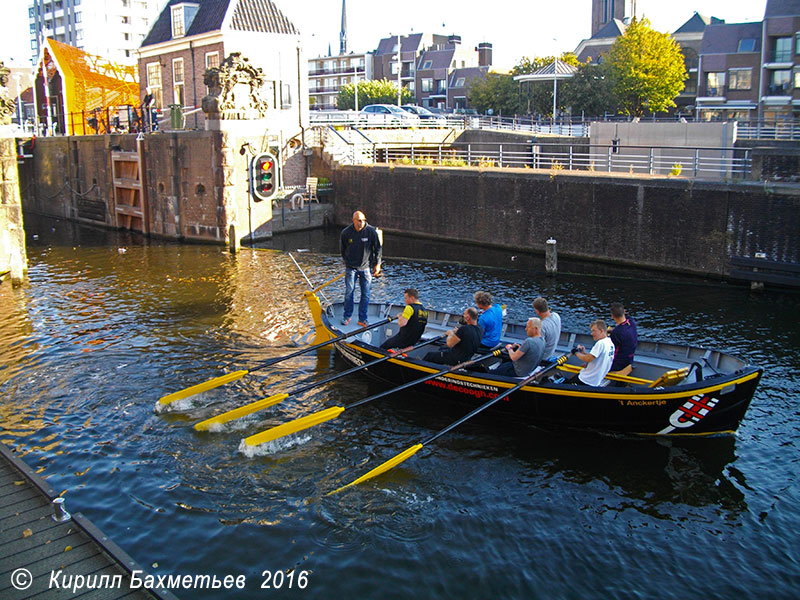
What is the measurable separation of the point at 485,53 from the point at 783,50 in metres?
41.2

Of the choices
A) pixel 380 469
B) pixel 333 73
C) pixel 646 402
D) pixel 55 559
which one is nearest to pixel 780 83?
pixel 646 402

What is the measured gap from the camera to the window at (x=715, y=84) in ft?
192

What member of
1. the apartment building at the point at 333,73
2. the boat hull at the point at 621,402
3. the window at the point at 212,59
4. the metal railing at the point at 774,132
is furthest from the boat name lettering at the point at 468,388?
the apartment building at the point at 333,73

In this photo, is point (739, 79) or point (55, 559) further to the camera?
point (739, 79)

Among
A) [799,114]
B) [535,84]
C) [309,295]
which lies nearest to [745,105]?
[799,114]

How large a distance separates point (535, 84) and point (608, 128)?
1641cm

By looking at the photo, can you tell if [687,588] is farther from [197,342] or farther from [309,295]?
[197,342]

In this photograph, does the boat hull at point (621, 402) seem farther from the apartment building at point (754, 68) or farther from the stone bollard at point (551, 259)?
the apartment building at point (754, 68)

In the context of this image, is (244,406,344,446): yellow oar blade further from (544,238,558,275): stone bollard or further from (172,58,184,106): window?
(172,58,184,106): window

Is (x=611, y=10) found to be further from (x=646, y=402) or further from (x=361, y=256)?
(x=646, y=402)

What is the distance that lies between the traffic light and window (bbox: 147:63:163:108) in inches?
600

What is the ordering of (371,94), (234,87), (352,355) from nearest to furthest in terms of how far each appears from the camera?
(352,355) → (234,87) → (371,94)

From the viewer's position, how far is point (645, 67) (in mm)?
49812

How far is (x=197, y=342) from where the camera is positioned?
53.6ft
